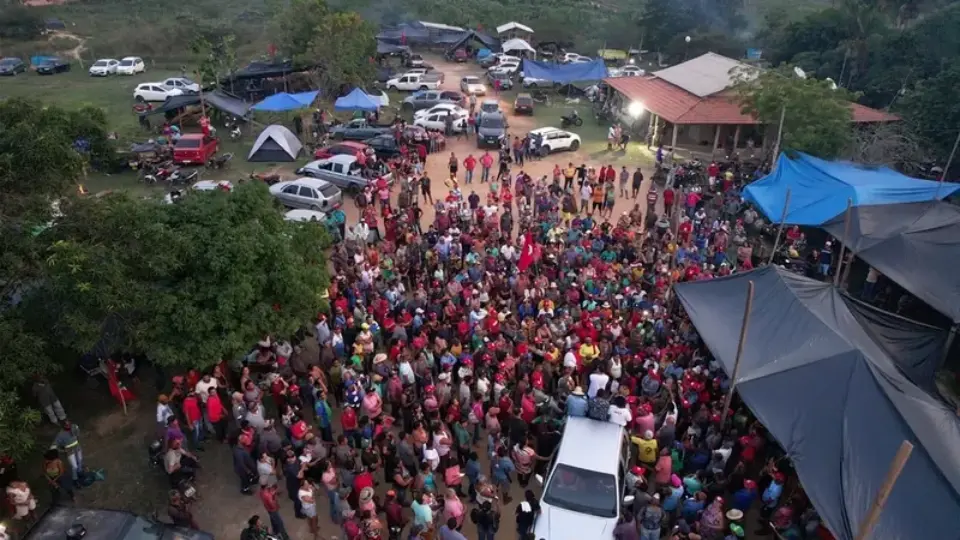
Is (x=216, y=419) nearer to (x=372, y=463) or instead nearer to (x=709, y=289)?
(x=372, y=463)

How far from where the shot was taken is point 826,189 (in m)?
16.9

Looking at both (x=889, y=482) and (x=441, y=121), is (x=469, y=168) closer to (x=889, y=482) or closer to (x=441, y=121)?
(x=441, y=121)

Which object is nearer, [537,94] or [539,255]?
[539,255]

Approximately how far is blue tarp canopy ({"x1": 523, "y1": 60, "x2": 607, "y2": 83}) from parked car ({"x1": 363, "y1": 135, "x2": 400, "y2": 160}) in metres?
12.0

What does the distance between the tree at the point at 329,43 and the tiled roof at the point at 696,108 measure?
13.3 metres

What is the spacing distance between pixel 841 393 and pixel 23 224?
12.0 metres

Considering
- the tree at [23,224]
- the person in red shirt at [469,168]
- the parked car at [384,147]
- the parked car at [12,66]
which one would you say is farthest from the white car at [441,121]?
the parked car at [12,66]

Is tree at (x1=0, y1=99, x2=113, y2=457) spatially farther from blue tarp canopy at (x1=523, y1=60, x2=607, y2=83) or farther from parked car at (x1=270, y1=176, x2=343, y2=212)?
blue tarp canopy at (x1=523, y1=60, x2=607, y2=83)

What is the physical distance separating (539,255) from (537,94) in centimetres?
2214

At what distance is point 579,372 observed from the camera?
11.2m

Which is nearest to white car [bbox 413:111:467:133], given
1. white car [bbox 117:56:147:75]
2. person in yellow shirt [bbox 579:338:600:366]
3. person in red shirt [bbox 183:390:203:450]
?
person in yellow shirt [bbox 579:338:600:366]

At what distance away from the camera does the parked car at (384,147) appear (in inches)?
931

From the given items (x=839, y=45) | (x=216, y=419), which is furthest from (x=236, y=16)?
(x=216, y=419)

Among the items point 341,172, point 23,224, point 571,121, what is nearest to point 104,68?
point 341,172
